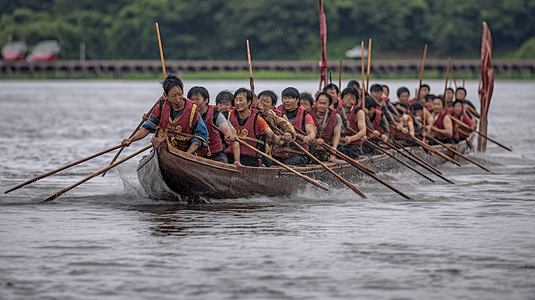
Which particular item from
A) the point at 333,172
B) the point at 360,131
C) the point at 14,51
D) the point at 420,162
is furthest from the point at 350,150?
the point at 14,51

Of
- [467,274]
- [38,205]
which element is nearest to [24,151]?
[38,205]

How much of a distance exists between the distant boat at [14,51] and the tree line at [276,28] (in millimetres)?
2659

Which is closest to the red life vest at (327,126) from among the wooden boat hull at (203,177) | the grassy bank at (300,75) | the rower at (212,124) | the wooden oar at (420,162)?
the wooden boat hull at (203,177)

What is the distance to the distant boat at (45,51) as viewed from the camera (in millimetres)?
88875

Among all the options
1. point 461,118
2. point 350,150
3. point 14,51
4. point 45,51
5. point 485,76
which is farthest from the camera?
point 14,51

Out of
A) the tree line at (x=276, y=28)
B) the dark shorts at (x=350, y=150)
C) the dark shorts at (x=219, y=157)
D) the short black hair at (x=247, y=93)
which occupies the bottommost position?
the dark shorts at (x=350, y=150)

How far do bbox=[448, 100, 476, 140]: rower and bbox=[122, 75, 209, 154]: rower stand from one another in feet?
30.4

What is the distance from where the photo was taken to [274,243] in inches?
343

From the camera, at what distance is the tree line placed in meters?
92.4

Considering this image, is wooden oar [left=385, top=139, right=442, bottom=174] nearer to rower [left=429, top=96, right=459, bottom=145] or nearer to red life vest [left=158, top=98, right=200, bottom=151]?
rower [left=429, top=96, right=459, bottom=145]

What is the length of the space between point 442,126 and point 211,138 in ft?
26.1

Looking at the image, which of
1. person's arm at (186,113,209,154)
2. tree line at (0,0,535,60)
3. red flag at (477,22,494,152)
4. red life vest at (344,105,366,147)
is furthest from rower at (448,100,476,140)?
tree line at (0,0,535,60)

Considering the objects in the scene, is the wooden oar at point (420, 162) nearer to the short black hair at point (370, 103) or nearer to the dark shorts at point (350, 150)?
the short black hair at point (370, 103)

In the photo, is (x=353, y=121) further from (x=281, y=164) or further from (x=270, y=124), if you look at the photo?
(x=281, y=164)
